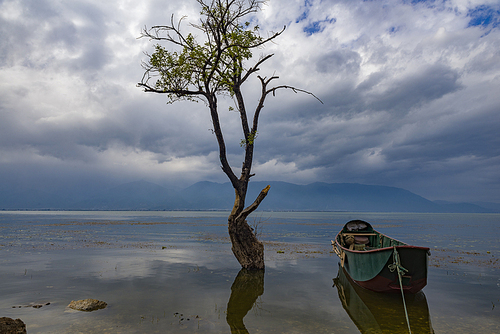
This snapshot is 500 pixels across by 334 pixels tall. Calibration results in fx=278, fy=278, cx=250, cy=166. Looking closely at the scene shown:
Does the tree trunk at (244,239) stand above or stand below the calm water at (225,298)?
above

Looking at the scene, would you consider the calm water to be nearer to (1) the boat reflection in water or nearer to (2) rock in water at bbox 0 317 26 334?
(1) the boat reflection in water

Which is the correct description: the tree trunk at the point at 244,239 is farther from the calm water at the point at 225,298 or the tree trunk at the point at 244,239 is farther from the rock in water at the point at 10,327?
the rock in water at the point at 10,327

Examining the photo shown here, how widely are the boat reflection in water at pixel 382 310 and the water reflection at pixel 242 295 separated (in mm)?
3431

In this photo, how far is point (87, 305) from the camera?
895cm

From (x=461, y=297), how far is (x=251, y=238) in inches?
368

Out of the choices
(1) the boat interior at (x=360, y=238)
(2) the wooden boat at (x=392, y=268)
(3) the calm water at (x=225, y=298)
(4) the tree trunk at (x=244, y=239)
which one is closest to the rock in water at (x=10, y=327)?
(3) the calm water at (x=225, y=298)

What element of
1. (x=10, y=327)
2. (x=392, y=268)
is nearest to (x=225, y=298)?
(x=392, y=268)

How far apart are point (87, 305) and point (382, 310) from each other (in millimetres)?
9930

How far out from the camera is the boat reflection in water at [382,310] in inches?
326

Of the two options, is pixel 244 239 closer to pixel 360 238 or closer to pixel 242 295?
pixel 242 295

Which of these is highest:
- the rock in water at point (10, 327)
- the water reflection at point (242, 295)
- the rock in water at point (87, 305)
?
the rock in water at point (10, 327)

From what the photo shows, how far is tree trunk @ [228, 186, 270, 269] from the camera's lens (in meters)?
13.9

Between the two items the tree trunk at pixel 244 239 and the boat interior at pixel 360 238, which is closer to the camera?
the tree trunk at pixel 244 239

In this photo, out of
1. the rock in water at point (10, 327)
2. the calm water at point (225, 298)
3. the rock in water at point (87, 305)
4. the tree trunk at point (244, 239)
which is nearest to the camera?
the rock in water at point (10, 327)
